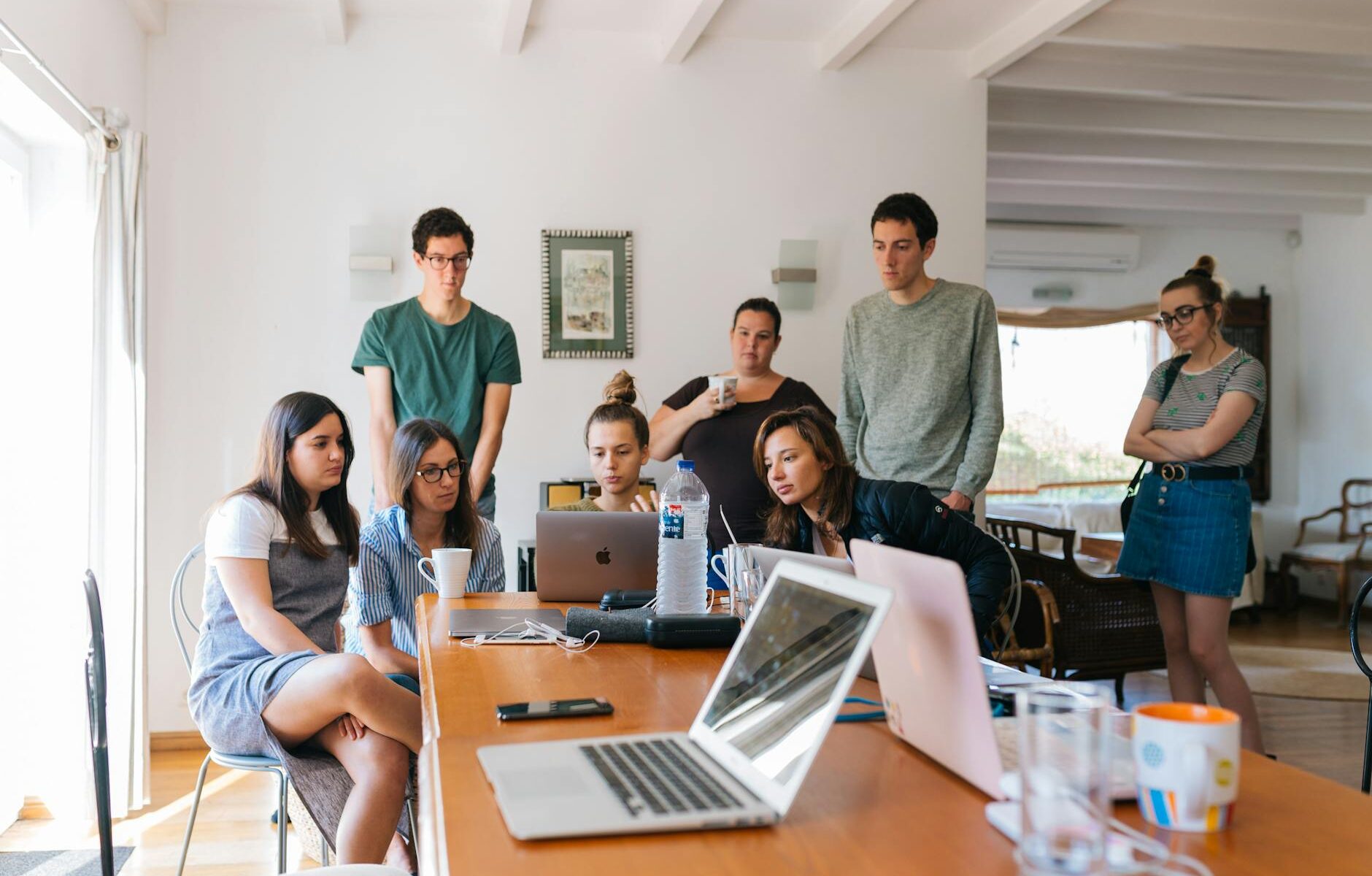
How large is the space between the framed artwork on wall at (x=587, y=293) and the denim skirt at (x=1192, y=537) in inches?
79.8

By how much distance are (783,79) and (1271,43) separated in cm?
188

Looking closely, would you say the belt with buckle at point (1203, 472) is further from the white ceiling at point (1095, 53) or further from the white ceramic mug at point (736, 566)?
the white ceramic mug at point (736, 566)

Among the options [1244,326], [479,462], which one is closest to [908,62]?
[479,462]

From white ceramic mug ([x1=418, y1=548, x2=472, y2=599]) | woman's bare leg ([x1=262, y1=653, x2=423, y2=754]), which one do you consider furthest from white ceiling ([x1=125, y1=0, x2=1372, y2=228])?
woman's bare leg ([x1=262, y1=653, x2=423, y2=754])

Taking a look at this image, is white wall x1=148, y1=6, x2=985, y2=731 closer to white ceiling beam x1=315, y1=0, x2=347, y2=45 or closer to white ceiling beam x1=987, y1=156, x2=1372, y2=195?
white ceiling beam x1=315, y1=0, x2=347, y2=45

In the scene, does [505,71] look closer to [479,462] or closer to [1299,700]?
[479,462]

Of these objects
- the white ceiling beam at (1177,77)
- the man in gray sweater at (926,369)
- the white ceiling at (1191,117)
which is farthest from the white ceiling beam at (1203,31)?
the man in gray sweater at (926,369)

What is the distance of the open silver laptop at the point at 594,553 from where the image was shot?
2.30 m

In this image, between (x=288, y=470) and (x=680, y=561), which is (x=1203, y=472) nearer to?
(x=680, y=561)

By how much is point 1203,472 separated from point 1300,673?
281 cm

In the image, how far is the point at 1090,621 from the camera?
425cm

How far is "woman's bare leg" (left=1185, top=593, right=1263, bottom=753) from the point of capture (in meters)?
3.19

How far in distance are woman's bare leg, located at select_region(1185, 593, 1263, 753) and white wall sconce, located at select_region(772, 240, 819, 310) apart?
1.92 meters

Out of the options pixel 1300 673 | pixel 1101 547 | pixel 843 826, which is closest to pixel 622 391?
pixel 843 826
